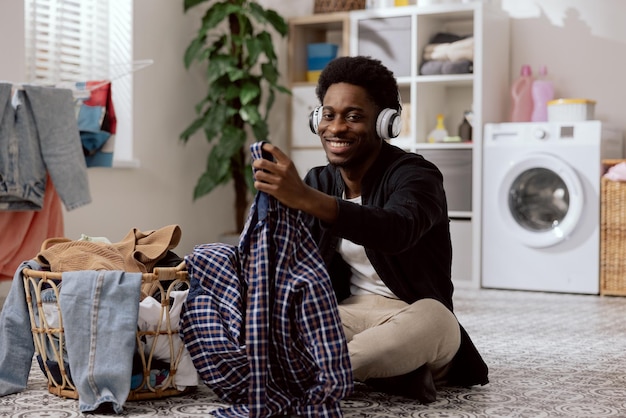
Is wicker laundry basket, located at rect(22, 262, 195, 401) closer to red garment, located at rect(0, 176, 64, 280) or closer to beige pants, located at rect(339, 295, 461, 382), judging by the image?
beige pants, located at rect(339, 295, 461, 382)

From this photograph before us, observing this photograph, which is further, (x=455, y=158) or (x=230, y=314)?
(x=455, y=158)

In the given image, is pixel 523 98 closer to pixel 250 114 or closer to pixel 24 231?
pixel 250 114

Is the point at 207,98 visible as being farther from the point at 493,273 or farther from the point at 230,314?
the point at 230,314

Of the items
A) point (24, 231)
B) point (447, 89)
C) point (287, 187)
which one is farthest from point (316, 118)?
point (447, 89)

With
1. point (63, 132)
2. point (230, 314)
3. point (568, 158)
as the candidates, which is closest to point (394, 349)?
point (230, 314)

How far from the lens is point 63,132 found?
297 centimetres

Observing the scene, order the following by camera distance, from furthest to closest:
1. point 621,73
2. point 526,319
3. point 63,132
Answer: point 621,73 < point 526,319 < point 63,132

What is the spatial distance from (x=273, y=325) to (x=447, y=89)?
3.45 meters

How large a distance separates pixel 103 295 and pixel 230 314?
0.86 feet

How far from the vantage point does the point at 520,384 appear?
7.26 ft

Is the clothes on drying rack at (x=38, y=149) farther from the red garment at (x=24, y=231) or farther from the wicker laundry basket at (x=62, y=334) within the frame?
the wicker laundry basket at (x=62, y=334)

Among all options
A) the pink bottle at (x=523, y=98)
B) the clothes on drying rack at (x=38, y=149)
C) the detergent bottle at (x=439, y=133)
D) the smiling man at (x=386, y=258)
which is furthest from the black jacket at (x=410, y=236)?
the pink bottle at (x=523, y=98)

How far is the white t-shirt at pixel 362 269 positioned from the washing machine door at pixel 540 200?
2.39 metres

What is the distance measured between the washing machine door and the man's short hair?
95.5 inches
